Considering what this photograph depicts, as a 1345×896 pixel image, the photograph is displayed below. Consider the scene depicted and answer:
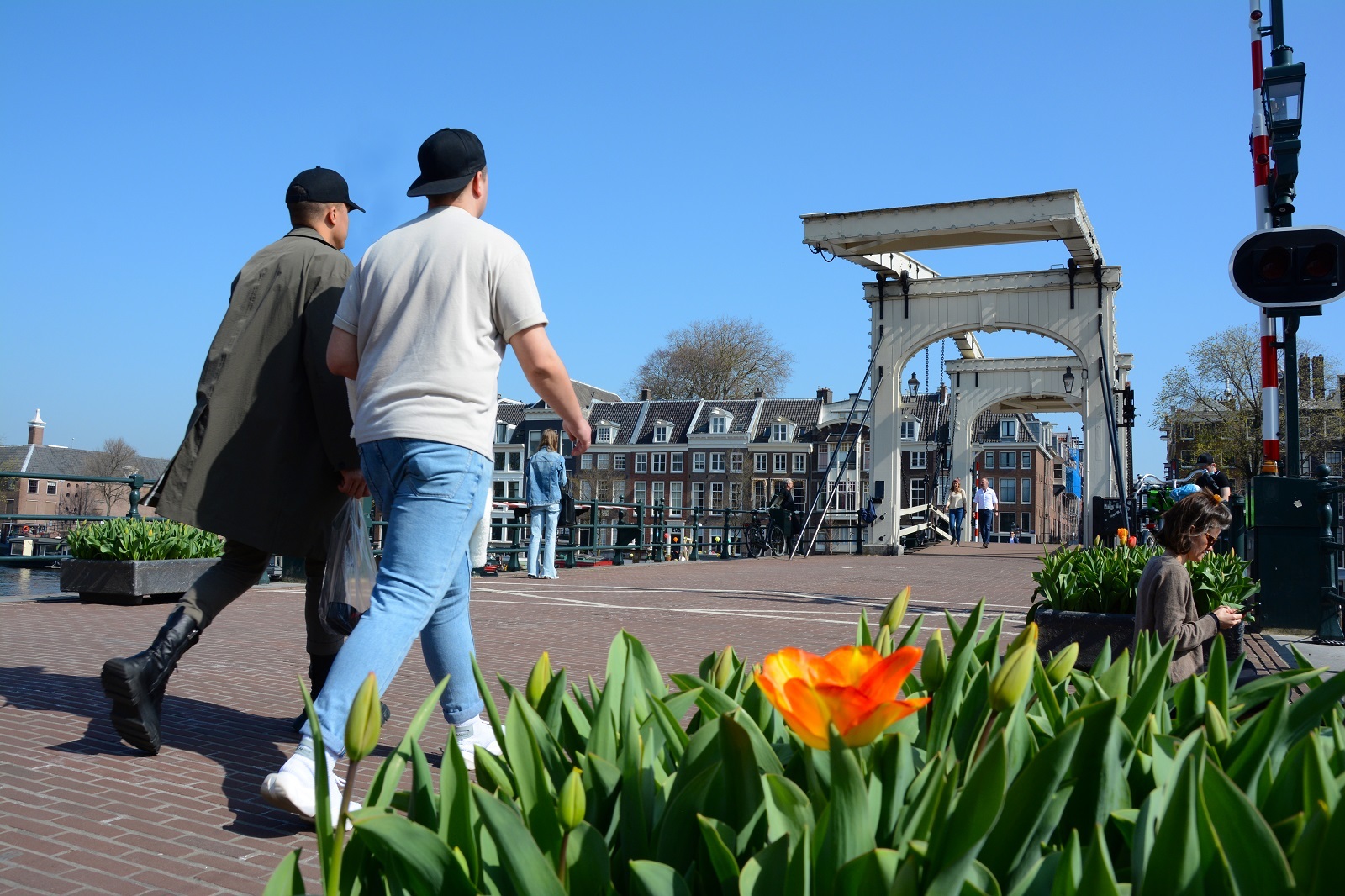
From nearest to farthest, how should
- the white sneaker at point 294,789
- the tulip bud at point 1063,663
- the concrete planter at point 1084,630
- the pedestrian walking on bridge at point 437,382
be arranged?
the tulip bud at point 1063,663 < the white sneaker at point 294,789 < the pedestrian walking on bridge at point 437,382 < the concrete planter at point 1084,630

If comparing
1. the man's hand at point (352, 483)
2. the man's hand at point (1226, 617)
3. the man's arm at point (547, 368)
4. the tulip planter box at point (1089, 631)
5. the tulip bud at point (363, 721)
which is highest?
the man's arm at point (547, 368)

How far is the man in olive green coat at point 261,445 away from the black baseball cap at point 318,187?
0.79ft

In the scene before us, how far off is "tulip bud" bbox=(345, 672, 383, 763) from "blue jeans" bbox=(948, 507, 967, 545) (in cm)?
2711

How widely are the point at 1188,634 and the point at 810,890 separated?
10.5 ft

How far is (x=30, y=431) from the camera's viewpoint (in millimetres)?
80062

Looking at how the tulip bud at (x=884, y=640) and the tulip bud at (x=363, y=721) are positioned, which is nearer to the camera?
the tulip bud at (x=363, y=721)

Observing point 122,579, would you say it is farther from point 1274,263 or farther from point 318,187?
point 1274,263

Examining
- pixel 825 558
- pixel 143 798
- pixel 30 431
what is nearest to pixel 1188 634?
pixel 143 798

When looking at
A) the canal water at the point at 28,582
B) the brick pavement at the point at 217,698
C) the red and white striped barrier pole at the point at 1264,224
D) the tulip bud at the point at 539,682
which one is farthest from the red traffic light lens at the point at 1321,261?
the canal water at the point at 28,582

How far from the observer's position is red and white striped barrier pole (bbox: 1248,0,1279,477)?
297 inches

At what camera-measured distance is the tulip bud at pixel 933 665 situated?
4.57 feet

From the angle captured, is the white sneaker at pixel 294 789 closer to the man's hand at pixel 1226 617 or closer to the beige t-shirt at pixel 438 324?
the beige t-shirt at pixel 438 324

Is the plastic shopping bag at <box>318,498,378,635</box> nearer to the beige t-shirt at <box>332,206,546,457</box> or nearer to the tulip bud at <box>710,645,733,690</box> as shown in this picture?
the beige t-shirt at <box>332,206,546,457</box>

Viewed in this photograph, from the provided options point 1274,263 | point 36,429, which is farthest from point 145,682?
point 36,429
